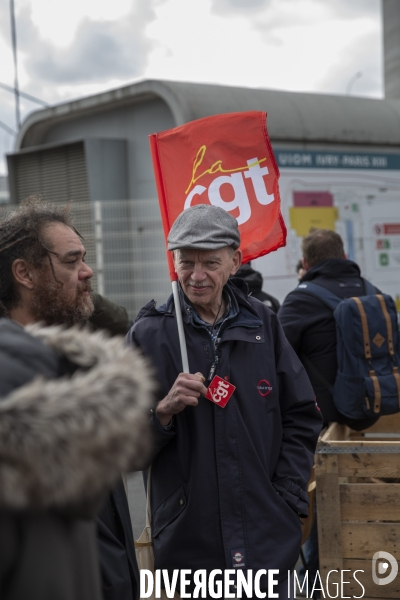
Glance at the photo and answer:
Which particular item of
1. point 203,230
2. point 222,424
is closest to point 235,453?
point 222,424

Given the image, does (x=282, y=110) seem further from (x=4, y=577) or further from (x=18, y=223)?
(x=4, y=577)

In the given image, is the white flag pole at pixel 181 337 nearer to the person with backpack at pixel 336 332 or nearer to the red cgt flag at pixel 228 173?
the red cgt flag at pixel 228 173

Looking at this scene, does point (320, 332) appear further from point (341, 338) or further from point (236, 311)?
point (236, 311)

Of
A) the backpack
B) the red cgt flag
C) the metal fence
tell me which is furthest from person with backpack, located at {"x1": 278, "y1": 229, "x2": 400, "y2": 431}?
the metal fence

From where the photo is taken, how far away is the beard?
95.0 inches

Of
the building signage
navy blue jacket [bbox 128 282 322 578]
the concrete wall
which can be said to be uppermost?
the concrete wall

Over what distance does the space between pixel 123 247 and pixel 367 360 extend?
17.9 ft

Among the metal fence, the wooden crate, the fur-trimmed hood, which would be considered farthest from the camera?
the metal fence

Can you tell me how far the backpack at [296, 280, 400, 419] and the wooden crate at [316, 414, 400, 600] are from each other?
0.50 meters

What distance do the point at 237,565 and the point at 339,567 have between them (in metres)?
1.44

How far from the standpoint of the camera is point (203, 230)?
302cm

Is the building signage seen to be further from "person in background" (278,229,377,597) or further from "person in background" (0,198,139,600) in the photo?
"person in background" (0,198,139,600)

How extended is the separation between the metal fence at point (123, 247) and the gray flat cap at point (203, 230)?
20.5 ft

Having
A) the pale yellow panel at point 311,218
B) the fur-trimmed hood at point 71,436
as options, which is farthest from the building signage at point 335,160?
the fur-trimmed hood at point 71,436
